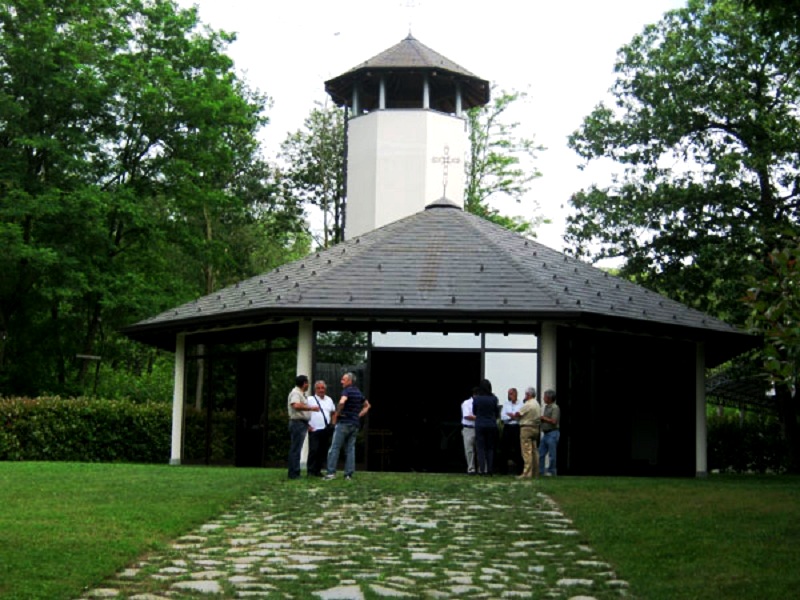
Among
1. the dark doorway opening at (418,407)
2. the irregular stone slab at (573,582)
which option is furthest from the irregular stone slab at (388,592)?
the dark doorway opening at (418,407)

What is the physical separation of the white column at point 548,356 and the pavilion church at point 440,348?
0.03 m

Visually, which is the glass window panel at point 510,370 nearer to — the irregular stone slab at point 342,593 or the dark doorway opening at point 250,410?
the dark doorway opening at point 250,410

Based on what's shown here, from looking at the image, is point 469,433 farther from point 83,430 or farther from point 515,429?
point 83,430

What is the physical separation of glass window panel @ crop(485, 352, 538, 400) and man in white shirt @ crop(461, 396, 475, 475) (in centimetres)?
173

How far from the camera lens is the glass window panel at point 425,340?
22328mm

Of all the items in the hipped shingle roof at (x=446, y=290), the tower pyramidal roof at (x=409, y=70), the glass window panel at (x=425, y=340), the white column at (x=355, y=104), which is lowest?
the glass window panel at (x=425, y=340)

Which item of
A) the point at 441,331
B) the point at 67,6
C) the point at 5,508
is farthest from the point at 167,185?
the point at 5,508

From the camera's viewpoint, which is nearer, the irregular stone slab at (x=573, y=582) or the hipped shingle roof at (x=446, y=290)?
the irregular stone slab at (x=573, y=582)

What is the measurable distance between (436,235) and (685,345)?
5.85m

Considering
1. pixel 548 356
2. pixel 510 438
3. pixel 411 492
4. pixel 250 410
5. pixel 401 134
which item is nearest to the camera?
pixel 411 492

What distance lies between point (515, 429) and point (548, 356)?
1800 millimetres

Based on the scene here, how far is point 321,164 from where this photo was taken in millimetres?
49938

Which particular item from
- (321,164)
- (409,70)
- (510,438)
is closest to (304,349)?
(510,438)

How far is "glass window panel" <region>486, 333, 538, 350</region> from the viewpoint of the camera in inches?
880
